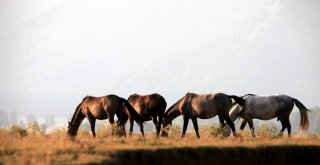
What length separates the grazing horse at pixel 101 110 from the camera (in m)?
27.7

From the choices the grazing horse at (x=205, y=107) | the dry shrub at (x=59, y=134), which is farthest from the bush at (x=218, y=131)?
the dry shrub at (x=59, y=134)

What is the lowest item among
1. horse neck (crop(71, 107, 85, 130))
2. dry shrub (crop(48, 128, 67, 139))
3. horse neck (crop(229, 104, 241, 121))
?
dry shrub (crop(48, 128, 67, 139))

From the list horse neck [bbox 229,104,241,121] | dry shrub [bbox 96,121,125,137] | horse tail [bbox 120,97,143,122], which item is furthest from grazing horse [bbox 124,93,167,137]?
horse neck [bbox 229,104,241,121]

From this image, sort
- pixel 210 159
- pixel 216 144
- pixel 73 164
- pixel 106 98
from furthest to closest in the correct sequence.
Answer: pixel 106 98
pixel 216 144
pixel 210 159
pixel 73 164

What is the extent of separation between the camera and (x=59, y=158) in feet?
55.5

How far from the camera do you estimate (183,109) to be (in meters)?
29.5

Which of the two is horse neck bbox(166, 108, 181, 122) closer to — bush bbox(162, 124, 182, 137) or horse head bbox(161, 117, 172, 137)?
horse head bbox(161, 117, 172, 137)

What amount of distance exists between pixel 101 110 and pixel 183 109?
4409 mm

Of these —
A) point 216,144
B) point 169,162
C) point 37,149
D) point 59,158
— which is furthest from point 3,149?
point 216,144

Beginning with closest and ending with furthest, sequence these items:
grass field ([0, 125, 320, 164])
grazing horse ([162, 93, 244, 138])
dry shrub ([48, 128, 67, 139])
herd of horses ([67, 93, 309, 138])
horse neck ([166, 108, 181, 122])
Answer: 1. grass field ([0, 125, 320, 164])
2. dry shrub ([48, 128, 67, 139])
3. herd of horses ([67, 93, 309, 138])
4. grazing horse ([162, 93, 244, 138])
5. horse neck ([166, 108, 181, 122])

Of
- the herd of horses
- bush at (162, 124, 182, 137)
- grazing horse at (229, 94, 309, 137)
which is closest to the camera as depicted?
the herd of horses

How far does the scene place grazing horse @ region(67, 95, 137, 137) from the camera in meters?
27.7

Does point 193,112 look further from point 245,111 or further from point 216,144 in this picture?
point 216,144

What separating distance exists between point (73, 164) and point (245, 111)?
53.7 ft
